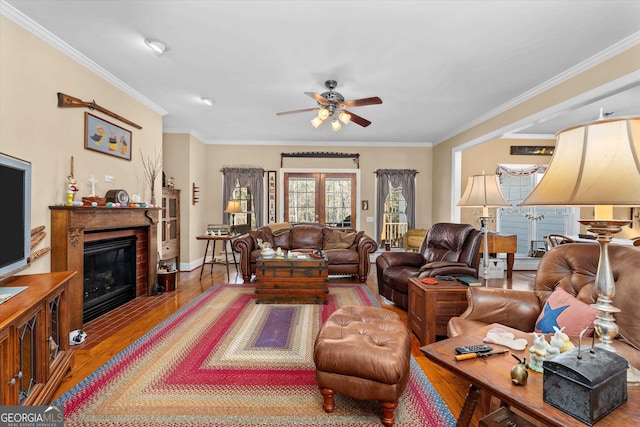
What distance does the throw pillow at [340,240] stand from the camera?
5.40m

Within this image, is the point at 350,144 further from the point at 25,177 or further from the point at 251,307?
the point at 25,177

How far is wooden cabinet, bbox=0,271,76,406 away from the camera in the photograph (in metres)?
1.46

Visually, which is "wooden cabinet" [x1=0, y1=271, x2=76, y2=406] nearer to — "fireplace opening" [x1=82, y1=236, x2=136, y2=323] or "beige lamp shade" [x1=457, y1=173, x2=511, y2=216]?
"fireplace opening" [x1=82, y1=236, x2=136, y2=323]

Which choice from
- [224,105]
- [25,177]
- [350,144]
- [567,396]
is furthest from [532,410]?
[350,144]

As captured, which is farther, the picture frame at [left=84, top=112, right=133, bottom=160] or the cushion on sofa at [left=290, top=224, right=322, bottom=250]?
the cushion on sofa at [left=290, top=224, right=322, bottom=250]

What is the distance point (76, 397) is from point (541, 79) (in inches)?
209

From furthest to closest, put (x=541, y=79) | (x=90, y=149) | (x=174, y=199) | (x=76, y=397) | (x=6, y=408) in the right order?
(x=174, y=199) < (x=541, y=79) < (x=90, y=149) < (x=76, y=397) < (x=6, y=408)

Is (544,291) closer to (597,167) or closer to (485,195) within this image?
(485,195)

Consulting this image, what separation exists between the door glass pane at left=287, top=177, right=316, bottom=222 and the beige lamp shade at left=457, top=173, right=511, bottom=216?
434cm

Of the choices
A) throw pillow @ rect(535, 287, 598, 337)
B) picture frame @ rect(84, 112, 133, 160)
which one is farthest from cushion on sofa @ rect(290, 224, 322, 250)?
throw pillow @ rect(535, 287, 598, 337)

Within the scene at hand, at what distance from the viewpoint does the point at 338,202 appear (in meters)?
6.90

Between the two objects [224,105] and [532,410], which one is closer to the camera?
[532,410]

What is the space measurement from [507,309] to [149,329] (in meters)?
3.22

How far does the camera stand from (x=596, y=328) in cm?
116
